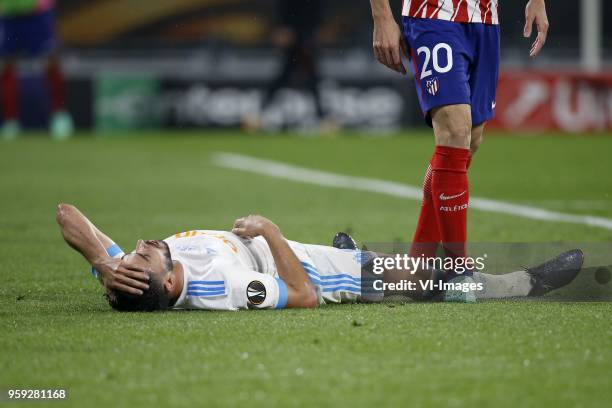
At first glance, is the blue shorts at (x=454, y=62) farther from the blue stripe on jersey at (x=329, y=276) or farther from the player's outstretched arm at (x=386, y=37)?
the blue stripe on jersey at (x=329, y=276)

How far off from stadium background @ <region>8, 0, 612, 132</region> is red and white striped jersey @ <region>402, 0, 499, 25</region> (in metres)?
13.5

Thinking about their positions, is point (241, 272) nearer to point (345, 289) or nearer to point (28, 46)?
point (345, 289)

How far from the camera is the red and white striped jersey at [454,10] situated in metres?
5.16

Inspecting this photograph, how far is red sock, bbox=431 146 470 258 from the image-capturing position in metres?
5.05

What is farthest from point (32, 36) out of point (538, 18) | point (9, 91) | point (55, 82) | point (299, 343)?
point (299, 343)

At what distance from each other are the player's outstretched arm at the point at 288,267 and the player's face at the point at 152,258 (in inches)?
14.3

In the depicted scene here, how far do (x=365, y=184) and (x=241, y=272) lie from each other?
275 inches

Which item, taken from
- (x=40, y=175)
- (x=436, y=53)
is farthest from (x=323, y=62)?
(x=436, y=53)

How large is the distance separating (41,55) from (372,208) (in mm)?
10403

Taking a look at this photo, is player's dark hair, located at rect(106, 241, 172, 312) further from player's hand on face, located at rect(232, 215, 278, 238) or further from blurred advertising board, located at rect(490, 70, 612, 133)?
blurred advertising board, located at rect(490, 70, 612, 133)

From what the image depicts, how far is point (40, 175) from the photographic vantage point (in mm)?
12555

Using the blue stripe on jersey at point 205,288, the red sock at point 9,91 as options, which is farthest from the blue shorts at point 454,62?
the red sock at point 9,91

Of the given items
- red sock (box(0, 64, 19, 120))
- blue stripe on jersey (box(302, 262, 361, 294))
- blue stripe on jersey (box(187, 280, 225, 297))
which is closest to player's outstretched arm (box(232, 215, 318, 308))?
blue stripe on jersey (box(302, 262, 361, 294))

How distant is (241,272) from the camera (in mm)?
4730
